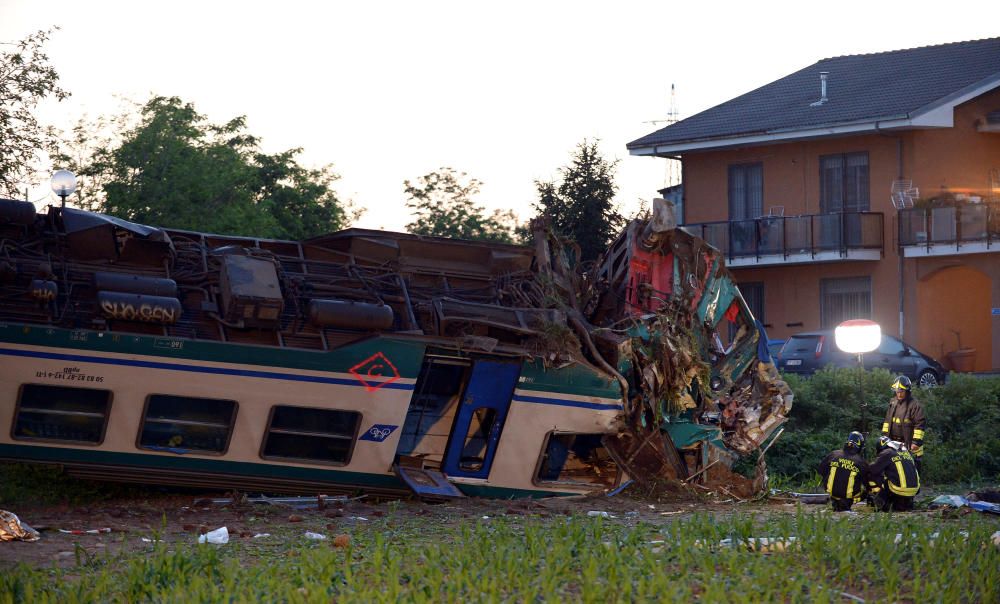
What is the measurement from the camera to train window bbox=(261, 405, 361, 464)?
14.9 meters

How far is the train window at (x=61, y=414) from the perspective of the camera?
13.8 meters

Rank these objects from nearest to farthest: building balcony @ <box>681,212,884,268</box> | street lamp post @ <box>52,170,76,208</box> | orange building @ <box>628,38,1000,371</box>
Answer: street lamp post @ <box>52,170,76,208</box>
orange building @ <box>628,38,1000,371</box>
building balcony @ <box>681,212,884,268</box>

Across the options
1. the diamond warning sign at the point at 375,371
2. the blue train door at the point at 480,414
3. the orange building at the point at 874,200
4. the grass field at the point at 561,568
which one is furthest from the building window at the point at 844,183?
the grass field at the point at 561,568

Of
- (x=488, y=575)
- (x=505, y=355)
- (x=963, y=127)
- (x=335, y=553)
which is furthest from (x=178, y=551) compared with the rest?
(x=963, y=127)

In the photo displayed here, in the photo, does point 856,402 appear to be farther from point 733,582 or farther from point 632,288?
point 733,582

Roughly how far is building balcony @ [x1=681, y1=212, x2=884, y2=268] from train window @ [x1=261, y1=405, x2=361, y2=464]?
26502 mm

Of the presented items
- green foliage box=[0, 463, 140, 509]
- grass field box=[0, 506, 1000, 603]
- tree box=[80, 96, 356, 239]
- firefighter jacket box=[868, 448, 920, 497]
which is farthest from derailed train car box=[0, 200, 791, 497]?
tree box=[80, 96, 356, 239]

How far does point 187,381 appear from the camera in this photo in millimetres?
14344

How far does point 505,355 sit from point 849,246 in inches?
A: 981

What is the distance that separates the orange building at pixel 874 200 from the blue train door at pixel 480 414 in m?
24.8

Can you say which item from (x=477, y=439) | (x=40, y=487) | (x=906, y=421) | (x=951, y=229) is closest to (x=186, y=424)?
(x=40, y=487)

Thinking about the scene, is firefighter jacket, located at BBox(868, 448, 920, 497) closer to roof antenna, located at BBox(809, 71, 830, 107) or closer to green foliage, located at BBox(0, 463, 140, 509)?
green foliage, located at BBox(0, 463, 140, 509)

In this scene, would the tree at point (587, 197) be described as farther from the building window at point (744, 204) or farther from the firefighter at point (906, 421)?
the firefighter at point (906, 421)

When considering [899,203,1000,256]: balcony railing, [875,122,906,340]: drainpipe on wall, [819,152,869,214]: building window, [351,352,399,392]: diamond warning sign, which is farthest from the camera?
[819,152,869,214]: building window
